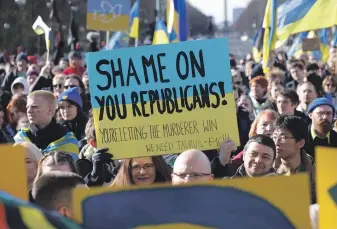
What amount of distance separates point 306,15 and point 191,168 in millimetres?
4482

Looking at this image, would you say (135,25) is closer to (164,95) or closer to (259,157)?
(164,95)

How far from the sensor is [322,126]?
23.4 feet

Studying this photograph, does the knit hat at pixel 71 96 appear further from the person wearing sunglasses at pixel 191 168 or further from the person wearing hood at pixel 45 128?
the person wearing sunglasses at pixel 191 168

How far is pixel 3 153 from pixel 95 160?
233 cm

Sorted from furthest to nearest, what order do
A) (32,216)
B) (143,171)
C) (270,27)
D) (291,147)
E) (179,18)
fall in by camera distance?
(270,27) → (179,18) → (291,147) → (143,171) → (32,216)

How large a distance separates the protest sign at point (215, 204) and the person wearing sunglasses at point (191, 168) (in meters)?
1.74

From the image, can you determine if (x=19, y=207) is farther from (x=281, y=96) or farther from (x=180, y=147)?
(x=281, y=96)

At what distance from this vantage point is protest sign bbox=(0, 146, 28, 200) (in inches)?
109

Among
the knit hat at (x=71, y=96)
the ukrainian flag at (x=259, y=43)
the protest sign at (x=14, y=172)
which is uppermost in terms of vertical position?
the ukrainian flag at (x=259, y=43)

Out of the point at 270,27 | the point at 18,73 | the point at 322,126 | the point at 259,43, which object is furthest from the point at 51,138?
the point at 259,43

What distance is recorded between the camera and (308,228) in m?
2.58

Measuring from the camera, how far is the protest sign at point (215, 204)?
2.57 metres

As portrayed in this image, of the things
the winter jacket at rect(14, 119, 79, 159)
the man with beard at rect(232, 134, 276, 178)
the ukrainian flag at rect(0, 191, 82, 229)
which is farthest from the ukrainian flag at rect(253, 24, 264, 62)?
the ukrainian flag at rect(0, 191, 82, 229)

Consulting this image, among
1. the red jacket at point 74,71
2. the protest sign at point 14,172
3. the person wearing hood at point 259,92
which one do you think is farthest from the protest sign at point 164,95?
the red jacket at point 74,71
